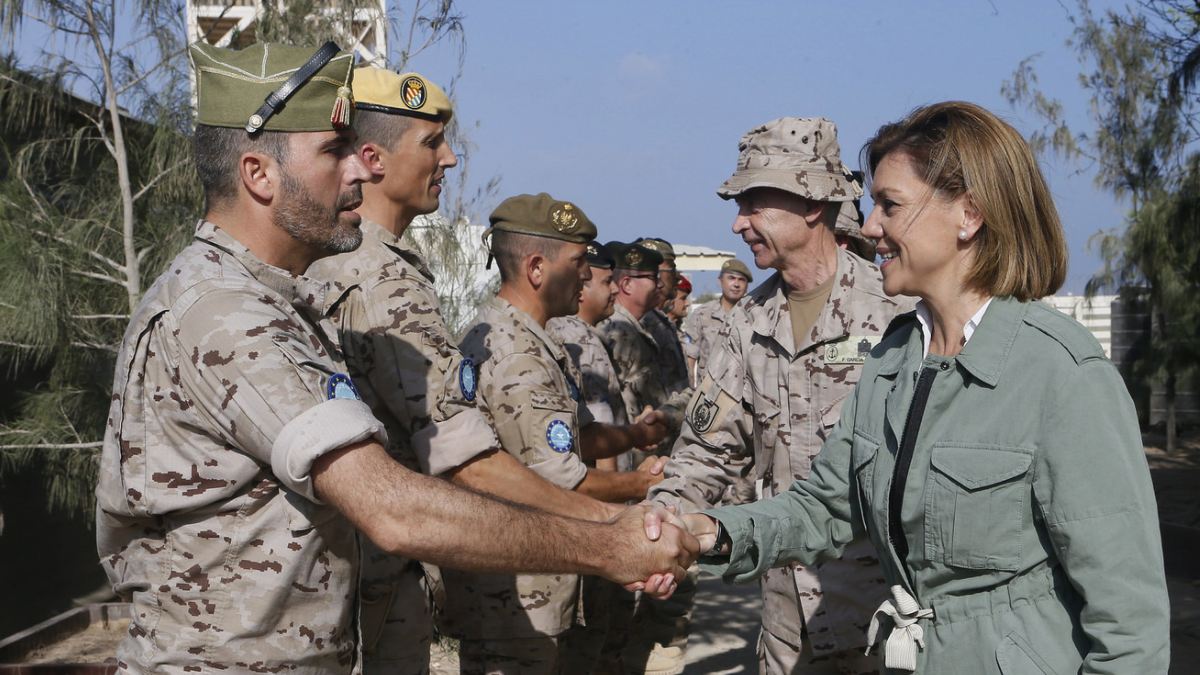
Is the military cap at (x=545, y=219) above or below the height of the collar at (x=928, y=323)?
above

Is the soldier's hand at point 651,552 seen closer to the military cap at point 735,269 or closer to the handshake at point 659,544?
the handshake at point 659,544

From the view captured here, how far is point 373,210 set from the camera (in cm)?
337

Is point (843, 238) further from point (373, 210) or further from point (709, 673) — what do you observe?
point (709, 673)

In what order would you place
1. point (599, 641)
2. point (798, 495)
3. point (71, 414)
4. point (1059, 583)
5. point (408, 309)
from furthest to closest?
point (71, 414) → point (599, 641) → point (408, 309) → point (798, 495) → point (1059, 583)

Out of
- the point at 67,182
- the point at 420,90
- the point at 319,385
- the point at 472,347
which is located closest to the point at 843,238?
the point at 472,347

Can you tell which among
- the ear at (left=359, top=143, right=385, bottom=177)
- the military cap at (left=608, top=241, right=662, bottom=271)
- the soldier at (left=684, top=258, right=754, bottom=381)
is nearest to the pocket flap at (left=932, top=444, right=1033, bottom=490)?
the ear at (left=359, top=143, right=385, bottom=177)

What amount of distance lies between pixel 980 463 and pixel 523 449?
7.03 ft

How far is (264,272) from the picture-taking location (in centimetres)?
225

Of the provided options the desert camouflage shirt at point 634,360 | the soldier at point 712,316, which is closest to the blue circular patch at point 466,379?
the desert camouflage shirt at point 634,360

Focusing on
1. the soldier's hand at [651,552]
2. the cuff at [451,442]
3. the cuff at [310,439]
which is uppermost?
the cuff at [310,439]

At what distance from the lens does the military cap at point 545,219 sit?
4.65 meters

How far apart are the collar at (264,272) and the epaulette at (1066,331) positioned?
1.61m

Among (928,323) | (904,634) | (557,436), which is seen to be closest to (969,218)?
(928,323)

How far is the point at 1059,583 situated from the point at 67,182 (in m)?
6.01
